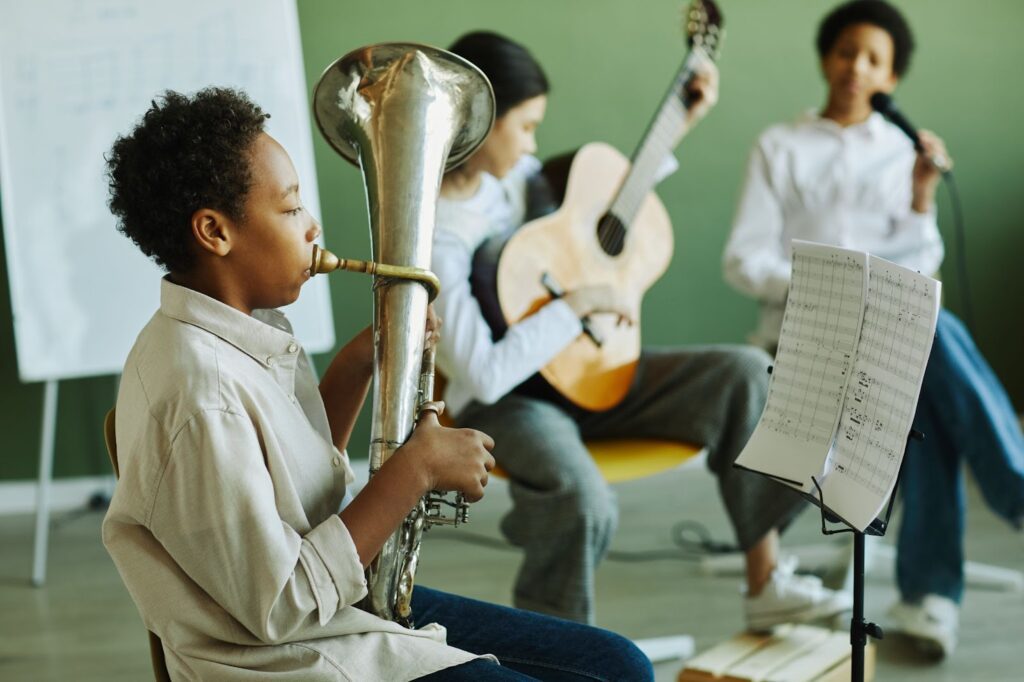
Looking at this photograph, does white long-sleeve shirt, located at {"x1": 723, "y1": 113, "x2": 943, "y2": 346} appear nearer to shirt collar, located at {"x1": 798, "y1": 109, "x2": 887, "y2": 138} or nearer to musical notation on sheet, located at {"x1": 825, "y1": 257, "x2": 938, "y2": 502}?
shirt collar, located at {"x1": 798, "y1": 109, "x2": 887, "y2": 138}

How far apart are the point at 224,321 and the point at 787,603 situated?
140 cm

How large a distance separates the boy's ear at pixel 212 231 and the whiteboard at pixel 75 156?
5.46ft

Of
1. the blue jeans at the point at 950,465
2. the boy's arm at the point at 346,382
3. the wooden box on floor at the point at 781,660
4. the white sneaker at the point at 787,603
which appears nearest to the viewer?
the boy's arm at the point at 346,382

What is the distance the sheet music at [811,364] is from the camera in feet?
4.10

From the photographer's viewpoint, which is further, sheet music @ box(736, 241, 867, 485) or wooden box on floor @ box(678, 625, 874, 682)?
wooden box on floor @ box(678, 625, 874, 682)

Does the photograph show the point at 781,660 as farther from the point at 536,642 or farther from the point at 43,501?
the point at 43,501

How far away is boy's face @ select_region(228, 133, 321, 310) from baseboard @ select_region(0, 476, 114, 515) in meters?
2.37

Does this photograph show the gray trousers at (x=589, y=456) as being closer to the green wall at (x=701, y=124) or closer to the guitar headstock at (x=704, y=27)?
the guitar headstock at (x=704, y=27)

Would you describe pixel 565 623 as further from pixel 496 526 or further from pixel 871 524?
pixel 496 526

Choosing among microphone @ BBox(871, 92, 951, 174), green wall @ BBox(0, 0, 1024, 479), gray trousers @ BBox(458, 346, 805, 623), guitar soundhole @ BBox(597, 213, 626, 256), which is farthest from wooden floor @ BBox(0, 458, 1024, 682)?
microphone @ BBox(871, 92, 951, 174)

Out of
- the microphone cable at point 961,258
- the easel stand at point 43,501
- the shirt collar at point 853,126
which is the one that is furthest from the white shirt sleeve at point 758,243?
the easel stand at point 43,501

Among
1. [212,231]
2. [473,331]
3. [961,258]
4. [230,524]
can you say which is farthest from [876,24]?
[230,524]

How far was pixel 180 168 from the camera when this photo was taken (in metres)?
1.06

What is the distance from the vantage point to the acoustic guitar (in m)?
2.02
